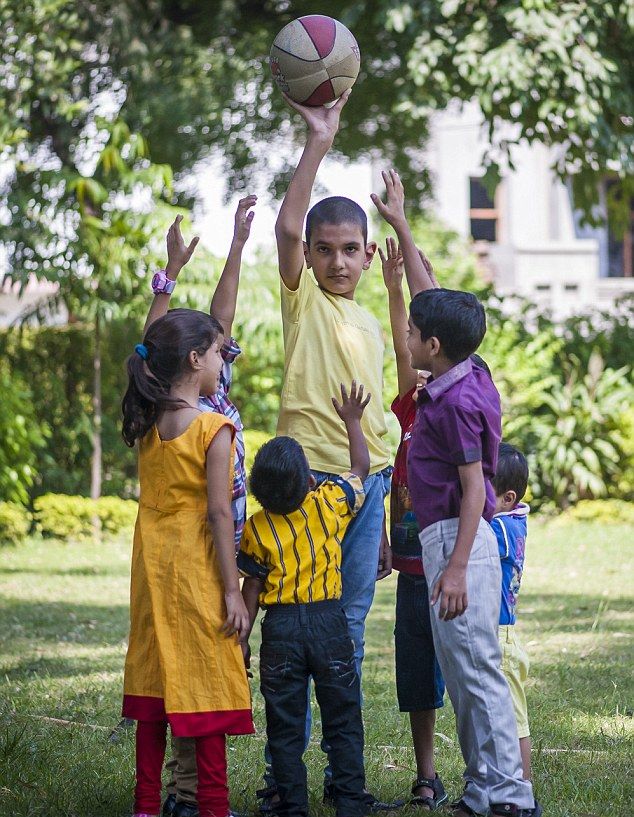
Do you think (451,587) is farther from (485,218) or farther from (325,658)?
(485,218)

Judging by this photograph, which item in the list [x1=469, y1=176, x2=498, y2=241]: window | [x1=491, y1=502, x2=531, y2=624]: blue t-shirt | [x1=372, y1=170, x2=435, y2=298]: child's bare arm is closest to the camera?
[x1=491, y1=502, x2=531, y2=624]: blue t-shirt

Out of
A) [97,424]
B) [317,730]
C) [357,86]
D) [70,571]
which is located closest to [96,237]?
[97,424]

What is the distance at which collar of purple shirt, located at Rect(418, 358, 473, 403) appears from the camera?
3.10 metres

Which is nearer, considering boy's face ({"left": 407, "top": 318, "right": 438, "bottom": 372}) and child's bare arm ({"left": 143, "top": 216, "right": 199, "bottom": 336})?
boy's face ({"left": 407, "top": 318, "right": 438, "bottom": 372})

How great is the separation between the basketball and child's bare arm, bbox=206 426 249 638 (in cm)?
135

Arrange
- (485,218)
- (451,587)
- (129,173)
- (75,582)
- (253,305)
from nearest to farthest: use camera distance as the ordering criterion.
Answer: (451,587), (75,582), (129,173), (253,305), (485,218)

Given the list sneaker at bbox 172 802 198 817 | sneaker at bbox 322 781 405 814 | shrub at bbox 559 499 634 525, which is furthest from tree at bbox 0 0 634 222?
sneaker at bbox 172 802 198 817

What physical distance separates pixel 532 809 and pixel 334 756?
1.81 feet

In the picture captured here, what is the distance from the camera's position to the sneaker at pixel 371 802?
3.26 m

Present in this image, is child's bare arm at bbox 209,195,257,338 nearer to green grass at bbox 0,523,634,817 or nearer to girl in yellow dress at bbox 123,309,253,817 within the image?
girl in yellow dress at bbox 123,309,253,817

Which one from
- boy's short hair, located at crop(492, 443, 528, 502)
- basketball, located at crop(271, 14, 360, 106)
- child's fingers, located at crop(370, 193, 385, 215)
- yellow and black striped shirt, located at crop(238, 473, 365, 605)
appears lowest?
yellow and black striped shirt, located at crop(238, 473, 365, 605)

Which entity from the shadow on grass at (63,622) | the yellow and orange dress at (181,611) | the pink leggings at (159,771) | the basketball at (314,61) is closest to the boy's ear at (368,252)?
the basketball at (314,61)

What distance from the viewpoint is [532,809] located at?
3.07 m

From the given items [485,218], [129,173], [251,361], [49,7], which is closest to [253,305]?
[251,361]
